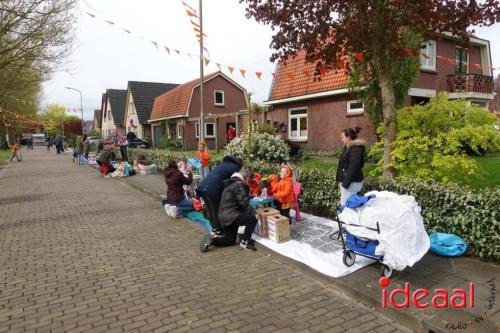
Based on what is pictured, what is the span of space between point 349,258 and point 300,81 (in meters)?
15.3

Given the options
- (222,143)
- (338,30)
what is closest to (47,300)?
(338,30)

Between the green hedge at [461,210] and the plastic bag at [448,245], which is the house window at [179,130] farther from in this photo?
the plastic bag at [448,245]

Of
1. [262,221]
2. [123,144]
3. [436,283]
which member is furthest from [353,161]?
[123,144]

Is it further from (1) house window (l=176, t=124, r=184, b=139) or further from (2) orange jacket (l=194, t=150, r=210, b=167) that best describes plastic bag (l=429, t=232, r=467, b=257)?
(1) house window (l=176, t=124, r=184, b=139)

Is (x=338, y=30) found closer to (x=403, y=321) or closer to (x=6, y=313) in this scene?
(x=403, y=321)

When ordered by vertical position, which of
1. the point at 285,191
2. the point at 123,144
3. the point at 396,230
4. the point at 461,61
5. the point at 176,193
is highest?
the point at 461,61

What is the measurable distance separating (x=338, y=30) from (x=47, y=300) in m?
6.14

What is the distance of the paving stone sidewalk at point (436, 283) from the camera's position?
335 centimetres

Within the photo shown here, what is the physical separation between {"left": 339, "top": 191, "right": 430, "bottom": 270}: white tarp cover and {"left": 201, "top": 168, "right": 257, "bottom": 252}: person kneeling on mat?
1863mm

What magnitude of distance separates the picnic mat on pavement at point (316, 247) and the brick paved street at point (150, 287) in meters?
0.21

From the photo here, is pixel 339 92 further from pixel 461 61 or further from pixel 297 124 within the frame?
pixel 461 61

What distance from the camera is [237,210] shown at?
5.71 m

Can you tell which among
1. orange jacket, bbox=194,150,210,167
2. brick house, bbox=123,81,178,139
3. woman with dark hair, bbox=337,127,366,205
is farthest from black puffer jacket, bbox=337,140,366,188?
brick house, bbox=123,81,178,139

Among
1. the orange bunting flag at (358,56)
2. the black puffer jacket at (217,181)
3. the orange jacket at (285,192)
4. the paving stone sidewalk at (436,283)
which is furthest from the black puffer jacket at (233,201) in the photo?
the orange bunting flag at (358,56)
